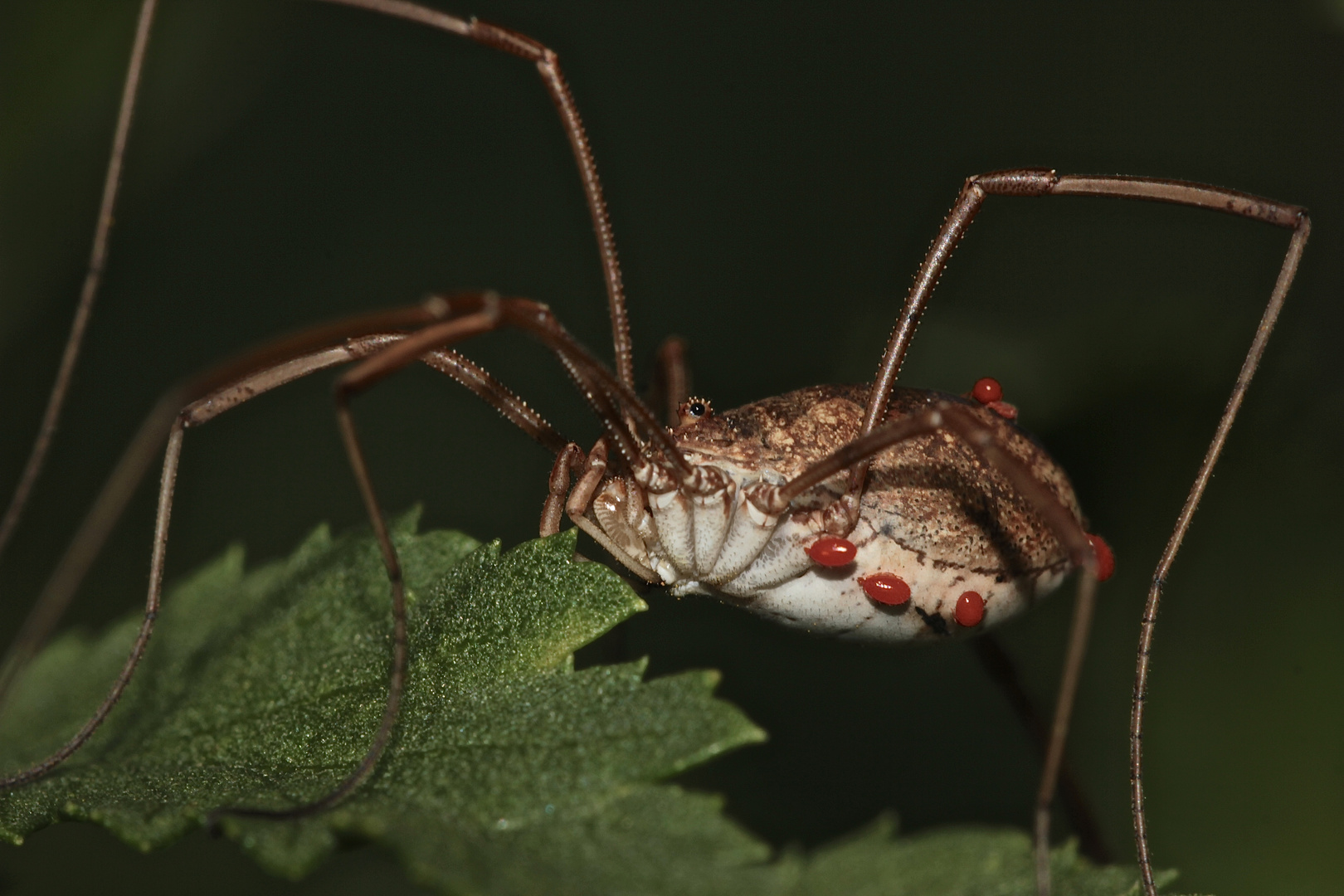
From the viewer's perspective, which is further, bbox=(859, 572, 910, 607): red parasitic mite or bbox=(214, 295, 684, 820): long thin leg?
bbox=(859, 572, 910, 607): red parasitic mite

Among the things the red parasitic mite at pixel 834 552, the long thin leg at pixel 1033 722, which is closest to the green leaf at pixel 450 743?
the red parasitic mite at pixel 834 552

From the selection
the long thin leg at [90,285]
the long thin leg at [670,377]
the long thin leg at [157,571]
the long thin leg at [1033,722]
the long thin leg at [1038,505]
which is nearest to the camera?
the long thin leg at [1038,505]

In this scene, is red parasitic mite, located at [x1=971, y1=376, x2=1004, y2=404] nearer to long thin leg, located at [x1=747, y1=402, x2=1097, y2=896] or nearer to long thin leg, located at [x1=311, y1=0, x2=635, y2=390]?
long thin leg, located at [x1=747, y1=402, x2=1097, y2=896]

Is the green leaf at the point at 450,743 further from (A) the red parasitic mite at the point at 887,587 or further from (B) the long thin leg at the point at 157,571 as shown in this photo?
(A) the red parasitic mite at the point at 887,587

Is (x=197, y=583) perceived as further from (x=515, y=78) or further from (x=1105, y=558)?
(x=515, y=78)

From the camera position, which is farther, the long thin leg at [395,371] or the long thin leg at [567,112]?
the long thin leg at [567,112]

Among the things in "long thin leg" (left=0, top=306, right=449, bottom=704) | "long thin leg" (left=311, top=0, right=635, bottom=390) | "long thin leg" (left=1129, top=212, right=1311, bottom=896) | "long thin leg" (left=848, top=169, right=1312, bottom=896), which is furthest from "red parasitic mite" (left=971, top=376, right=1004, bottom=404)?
"long thin leg" (left=0, top=306, right=449, bottom=704)

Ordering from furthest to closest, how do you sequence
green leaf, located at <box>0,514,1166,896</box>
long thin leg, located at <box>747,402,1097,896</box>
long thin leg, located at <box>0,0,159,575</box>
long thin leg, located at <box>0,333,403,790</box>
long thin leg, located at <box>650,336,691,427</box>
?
long thin leg, located at <box>650,336,691,427</box> → long thin leg, located at <box>0,0,159,575</box> → long thin leg, located at <box>0,333,403,790</box> → long thin leg, located at <box>747,402,1097,896</box> → green leaf, located at <box>0,514,1166,896</box>
